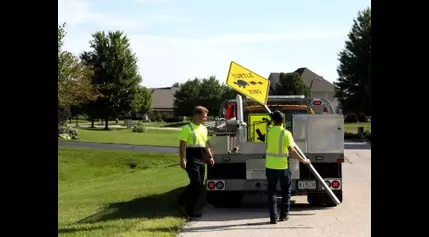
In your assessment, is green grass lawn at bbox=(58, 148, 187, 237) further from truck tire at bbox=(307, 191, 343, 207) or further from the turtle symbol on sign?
truck tire at bbox=(307, 191, 343, 207)

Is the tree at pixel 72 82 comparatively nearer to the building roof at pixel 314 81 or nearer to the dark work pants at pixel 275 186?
the dark work pants at pixel 275 186

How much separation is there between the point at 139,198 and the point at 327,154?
4.56 meters

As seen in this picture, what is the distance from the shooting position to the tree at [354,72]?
2438 inches

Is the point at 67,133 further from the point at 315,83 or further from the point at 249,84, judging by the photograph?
the point at 315,83

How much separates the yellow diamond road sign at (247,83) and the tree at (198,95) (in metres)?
70.7

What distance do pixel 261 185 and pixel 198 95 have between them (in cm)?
7801

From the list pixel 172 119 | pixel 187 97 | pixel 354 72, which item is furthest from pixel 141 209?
pixel 172 119

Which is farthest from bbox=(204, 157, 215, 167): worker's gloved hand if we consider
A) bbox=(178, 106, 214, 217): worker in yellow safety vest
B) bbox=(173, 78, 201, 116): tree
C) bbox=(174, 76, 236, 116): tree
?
bbox=(173, 78, 201, 116): tree

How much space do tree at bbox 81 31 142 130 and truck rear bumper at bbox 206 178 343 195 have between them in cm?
7009

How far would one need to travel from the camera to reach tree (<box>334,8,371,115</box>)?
61.9 m

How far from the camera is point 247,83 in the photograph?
11.9m

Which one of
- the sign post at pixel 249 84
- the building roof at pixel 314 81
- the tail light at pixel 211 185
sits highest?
the building roof at pixel 314 81

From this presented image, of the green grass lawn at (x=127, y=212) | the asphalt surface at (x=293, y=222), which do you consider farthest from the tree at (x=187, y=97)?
the asphalt surface at (x=293, y=222)
